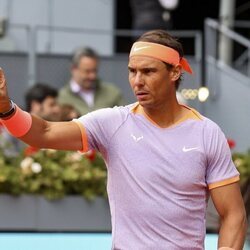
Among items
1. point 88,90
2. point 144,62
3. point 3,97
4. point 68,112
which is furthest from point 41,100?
point 3,97

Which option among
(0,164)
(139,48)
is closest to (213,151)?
(139,48)

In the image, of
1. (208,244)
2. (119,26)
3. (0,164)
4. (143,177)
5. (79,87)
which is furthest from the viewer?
(119,26)

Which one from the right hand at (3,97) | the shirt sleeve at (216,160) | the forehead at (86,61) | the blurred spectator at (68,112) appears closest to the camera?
the right hand at (3,97)

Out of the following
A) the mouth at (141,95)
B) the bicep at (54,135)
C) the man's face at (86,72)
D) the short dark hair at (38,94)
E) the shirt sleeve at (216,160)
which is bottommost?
the short dark hair at (38,94)

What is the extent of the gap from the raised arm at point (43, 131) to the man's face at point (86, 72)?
17.1 feet

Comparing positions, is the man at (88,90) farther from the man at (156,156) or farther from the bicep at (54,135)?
the bicep at (54,135)

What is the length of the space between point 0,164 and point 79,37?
372 cm

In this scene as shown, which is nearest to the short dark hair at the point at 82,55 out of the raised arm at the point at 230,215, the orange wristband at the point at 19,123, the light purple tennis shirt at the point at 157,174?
the light purple tennis shirt at the point at 157,174

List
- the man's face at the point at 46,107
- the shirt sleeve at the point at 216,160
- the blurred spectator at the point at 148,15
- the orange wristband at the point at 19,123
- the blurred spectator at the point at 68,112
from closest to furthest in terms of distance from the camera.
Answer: the orange wristband at the point at 19,123, the shirt sleeve at the point at 216,160, the blurred spectator at the point at 68,112, the man's face at the point at 46,107, the blurred spectator at the point at 148,15

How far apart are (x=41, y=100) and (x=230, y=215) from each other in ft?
16.2

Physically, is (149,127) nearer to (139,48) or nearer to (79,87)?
(139,48)

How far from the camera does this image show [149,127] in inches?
196

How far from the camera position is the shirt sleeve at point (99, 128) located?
16.2 feet

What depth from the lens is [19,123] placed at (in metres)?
4.76
